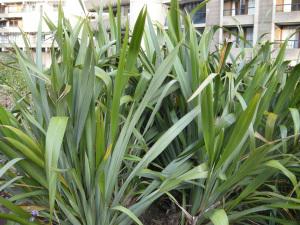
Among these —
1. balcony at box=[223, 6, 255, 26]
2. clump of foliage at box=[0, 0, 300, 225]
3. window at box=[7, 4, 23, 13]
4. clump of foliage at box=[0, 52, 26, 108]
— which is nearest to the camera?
clump of foliage at box=[0, 0, 300, 225]

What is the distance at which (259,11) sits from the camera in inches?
685

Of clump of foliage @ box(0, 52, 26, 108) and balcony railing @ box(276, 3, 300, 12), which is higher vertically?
balcony railing @ box(276, 3, 300, 12)

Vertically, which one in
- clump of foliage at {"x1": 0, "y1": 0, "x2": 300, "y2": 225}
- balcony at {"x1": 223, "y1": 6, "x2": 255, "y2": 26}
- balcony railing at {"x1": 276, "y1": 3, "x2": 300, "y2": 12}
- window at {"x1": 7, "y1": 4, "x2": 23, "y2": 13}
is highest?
window at {"x1": 7, "y1": 4, "x2": 23, "y2": 13}

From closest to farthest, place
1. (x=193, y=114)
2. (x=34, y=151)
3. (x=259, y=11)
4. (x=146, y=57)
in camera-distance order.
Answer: (x=34, y=151)
(x=193, y=114)
(x=146, y=57)
(x=259, y=11)

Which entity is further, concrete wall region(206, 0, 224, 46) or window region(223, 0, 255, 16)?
concrete wall region(206, 0, 224, 46)

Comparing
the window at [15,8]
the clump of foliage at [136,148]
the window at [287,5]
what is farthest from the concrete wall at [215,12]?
the window at [15,8]

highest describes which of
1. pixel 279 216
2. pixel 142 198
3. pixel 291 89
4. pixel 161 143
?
pixel 291 89

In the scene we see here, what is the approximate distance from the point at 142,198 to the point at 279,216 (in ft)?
1.30

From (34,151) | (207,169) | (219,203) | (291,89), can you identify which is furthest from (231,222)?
(34,151)

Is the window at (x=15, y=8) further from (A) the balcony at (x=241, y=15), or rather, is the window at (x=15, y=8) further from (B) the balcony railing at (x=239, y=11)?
(A) the balcony at (x=241, y=15)

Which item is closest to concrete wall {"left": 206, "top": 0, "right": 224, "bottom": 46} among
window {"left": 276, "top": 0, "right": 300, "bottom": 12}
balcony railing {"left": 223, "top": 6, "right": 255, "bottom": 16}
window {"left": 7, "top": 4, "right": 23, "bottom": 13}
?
balcony railing {"left": 223, "top": 6, "right": 255, "bottom": 16}

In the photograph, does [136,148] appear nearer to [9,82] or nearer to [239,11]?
[9,82]

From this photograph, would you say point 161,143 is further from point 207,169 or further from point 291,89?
point 291,89

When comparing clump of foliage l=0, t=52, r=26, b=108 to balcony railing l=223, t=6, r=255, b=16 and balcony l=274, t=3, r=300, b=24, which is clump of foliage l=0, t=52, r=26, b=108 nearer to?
balcony l=274, t=3, r=300, b=24
